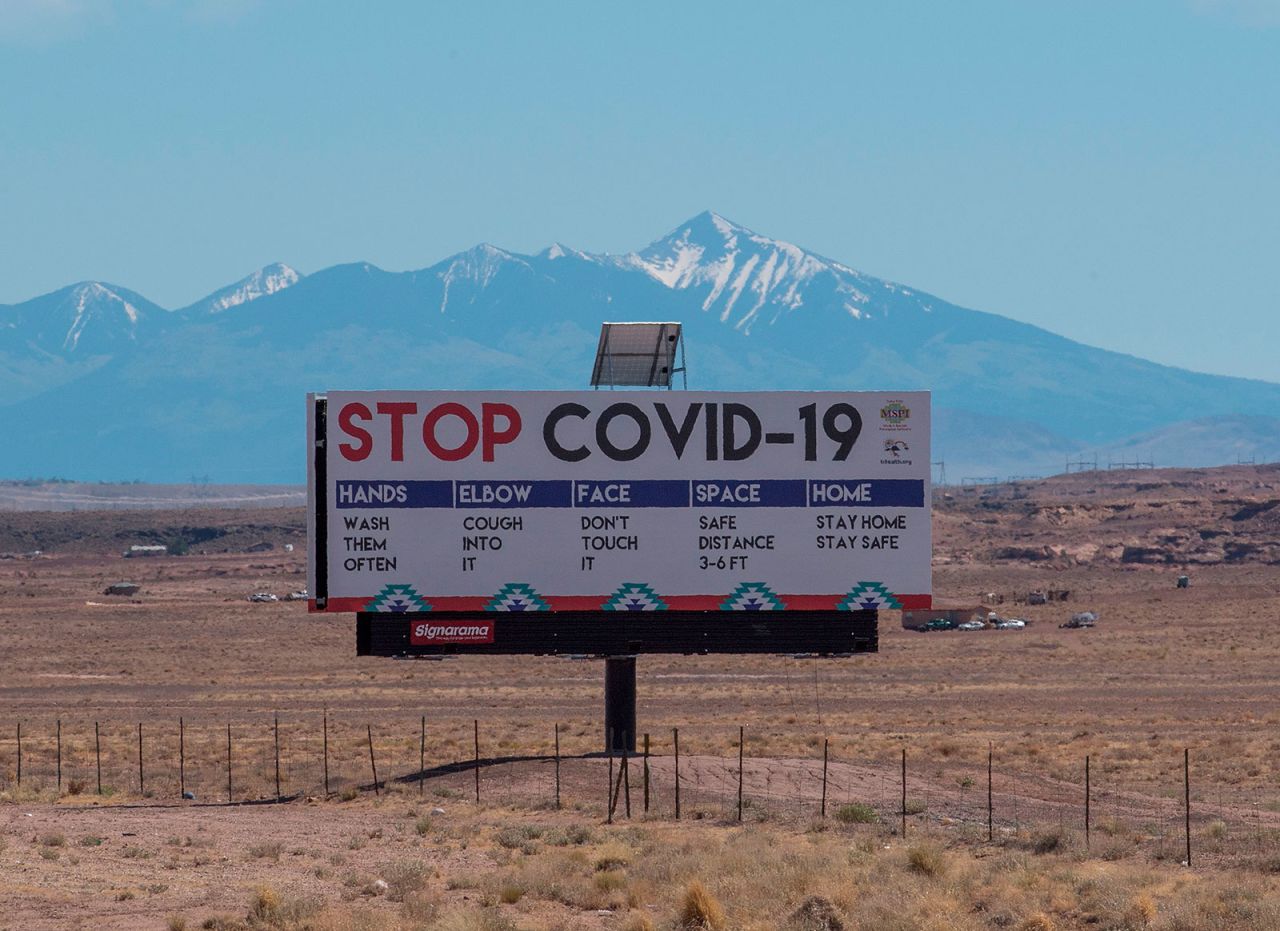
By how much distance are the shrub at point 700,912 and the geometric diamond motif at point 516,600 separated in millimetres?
14363

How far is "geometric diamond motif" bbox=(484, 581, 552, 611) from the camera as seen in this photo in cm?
3512

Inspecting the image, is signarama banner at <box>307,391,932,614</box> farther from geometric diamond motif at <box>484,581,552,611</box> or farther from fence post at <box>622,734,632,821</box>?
fence post at <box>622,734,632,821</box>

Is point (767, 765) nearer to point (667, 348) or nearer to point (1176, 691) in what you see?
point (667, 348)

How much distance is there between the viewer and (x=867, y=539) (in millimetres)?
35656

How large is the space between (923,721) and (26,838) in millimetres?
29277

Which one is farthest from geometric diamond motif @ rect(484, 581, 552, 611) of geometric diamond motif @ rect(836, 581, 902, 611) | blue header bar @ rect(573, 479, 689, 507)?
geometric diamond motif @ rect(836, 581, 902, 611)

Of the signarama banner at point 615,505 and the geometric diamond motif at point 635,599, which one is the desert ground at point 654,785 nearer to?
the geometric diamond motif at point 635,599

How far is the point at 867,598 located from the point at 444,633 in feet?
26.7

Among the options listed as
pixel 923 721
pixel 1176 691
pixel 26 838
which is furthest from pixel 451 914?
pixel 1176 691

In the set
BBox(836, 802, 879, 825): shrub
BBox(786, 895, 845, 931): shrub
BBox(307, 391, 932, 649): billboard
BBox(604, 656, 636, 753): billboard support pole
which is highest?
BBox(307, 391, 932, 649): billboard

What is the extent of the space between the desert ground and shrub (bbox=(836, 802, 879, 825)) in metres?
0.08

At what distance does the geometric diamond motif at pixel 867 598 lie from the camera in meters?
35.5

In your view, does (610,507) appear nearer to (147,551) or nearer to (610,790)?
(610,790)

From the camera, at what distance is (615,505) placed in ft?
116
